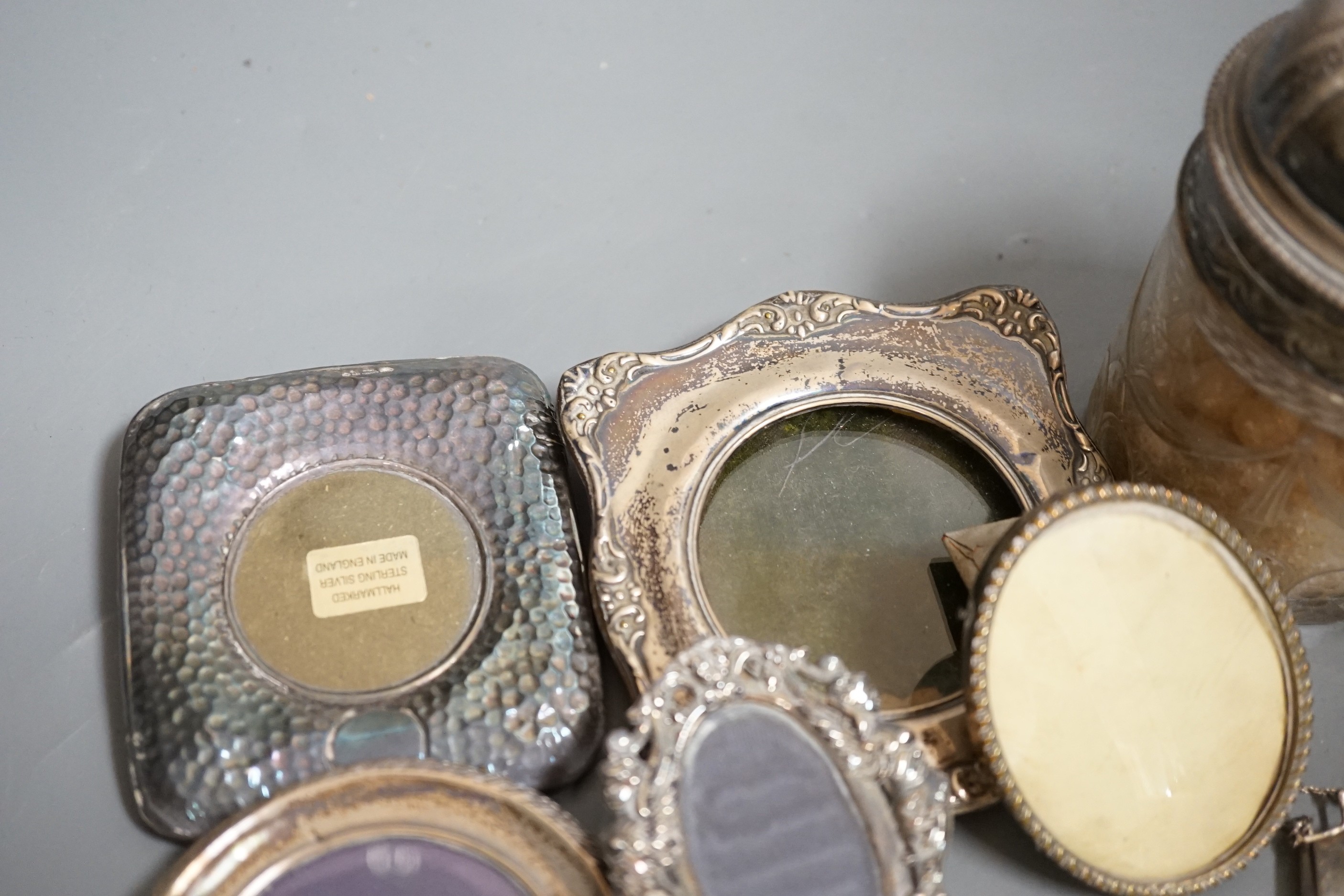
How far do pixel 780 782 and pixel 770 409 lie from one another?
35 centimetres

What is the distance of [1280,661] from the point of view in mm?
839

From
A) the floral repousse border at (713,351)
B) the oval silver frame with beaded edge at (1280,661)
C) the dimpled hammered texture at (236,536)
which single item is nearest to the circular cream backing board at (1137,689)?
the oval silver frame with beaded edge at (1280,661)

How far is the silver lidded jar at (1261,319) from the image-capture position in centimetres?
70

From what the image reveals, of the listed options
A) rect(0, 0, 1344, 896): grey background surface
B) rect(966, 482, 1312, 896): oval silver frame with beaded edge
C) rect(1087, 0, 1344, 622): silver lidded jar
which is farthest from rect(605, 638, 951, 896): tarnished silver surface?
rect(0, 0, 1344, 896): grey background surface

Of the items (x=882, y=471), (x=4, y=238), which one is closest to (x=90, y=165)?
(x=4, y=238)

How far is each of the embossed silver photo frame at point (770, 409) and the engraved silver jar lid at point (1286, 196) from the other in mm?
218

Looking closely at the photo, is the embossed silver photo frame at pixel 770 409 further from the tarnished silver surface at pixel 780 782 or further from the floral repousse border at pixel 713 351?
the tarnished silver surface at pixel 780 782

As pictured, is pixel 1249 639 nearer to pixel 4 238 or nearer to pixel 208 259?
pixel 208 259

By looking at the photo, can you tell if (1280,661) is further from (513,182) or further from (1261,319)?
(513,182)

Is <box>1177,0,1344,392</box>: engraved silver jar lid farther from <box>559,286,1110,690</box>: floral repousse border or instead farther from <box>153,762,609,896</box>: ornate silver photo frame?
<box>153,762,609,896</box>: ornate silver photo frame

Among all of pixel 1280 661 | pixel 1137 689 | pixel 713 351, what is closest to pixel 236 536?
pixel 713 351

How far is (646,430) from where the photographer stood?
3.03 feet

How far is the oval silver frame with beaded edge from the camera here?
30.3 inches

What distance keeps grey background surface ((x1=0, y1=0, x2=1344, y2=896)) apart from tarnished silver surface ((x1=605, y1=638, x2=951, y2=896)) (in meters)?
0.45
